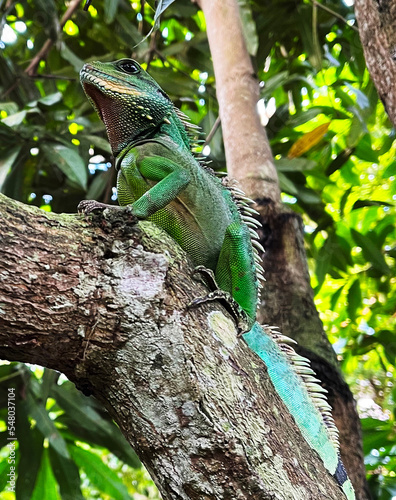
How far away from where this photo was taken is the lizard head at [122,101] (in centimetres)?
297

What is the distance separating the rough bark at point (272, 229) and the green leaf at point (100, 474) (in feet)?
5.65

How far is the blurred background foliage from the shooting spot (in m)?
4.36

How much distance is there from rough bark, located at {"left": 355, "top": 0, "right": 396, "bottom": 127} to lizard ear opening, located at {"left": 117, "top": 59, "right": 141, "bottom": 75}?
139 centimetres

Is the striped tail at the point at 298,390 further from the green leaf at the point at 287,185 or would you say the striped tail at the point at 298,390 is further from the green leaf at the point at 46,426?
the green leaf at the point at 287,185

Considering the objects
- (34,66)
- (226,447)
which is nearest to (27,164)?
(34,66)

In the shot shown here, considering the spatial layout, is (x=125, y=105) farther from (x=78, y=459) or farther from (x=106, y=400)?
(x=78, y=459)

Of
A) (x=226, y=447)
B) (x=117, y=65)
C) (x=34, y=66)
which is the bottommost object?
(x=226, y=447)

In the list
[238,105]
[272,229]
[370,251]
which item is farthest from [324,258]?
[238,105]

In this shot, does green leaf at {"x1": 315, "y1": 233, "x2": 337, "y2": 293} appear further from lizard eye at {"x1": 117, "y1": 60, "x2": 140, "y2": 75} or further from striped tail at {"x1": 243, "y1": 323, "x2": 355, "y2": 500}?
lizard eye at {"x1": 117, "y1": 60, "x2": 140, "y2": 75}

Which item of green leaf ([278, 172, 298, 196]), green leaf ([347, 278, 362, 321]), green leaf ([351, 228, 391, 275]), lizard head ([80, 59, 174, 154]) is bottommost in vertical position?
lizard head ([80, 59, 174, 154])

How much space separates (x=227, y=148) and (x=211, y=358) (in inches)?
98.8

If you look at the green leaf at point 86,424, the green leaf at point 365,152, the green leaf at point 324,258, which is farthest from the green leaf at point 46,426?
the green leaf at point 365,152

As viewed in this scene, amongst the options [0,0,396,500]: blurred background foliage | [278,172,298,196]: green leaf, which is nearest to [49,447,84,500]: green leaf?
[0,0,396,500]: blurred background foliage

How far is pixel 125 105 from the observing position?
9.80 ft
